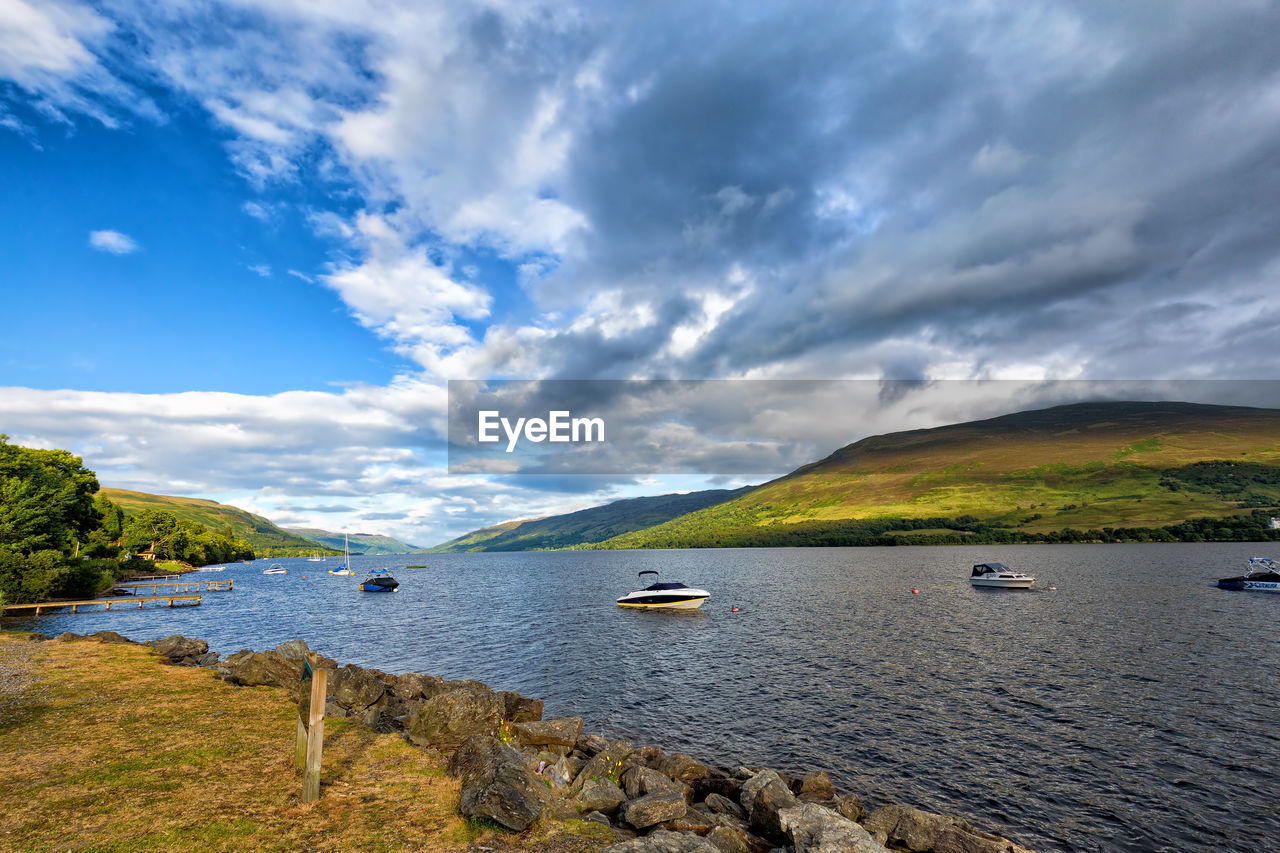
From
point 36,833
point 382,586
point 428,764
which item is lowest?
point 382,586

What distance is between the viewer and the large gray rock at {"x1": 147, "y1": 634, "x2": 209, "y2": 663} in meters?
36.4

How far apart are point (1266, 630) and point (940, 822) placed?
201 feet

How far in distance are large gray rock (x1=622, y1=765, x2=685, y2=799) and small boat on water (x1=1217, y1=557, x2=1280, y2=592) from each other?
10744cm

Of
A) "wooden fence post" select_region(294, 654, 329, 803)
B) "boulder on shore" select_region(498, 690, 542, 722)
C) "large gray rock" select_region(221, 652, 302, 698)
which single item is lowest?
"boulder on shore" select_region(498, 690, 542, 722)

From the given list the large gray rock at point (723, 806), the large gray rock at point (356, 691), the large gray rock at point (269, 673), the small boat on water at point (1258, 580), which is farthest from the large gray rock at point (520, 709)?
the small boat on water at point (1258, 580)

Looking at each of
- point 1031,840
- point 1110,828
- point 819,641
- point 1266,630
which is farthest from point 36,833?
point 1266,630

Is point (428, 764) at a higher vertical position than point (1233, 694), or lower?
higher

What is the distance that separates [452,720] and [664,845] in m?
10.9

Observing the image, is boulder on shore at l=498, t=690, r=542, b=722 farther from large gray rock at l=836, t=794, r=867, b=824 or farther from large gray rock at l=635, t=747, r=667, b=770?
large gray rock at l=836, t=794, r=867, b=824

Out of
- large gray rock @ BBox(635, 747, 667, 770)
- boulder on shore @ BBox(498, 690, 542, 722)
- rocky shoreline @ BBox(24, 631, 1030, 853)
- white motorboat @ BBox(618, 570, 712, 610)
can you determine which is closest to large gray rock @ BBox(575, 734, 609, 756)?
rocky shoreline @ BBox(24, 631, 1030, 853)

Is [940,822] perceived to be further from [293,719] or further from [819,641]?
[819,641]

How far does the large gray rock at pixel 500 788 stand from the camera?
45.0ft

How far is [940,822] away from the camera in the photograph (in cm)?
1719

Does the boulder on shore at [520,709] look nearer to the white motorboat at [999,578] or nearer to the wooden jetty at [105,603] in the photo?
the wooden jetty at [105,603]
